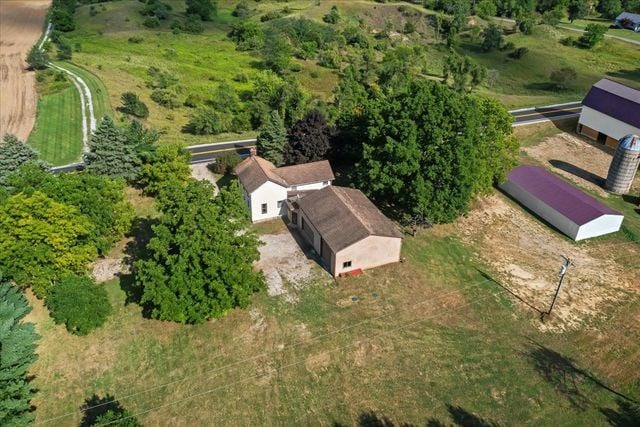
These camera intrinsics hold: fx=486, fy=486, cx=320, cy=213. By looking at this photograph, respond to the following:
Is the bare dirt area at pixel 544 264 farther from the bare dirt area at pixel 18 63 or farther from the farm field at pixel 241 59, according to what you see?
the bare dirt area at pixel 18 63

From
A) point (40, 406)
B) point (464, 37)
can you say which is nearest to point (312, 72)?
point (464, 37)

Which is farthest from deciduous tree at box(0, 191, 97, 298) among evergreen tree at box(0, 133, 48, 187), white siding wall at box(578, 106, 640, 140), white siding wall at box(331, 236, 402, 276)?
white siding wall at box(578, 106, 640, 140)

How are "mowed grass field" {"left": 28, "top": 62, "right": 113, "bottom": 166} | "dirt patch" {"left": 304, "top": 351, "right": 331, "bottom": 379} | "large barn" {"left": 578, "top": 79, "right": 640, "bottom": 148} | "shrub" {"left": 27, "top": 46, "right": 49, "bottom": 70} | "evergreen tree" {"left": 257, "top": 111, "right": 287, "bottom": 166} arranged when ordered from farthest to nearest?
"shrub" {"left": 27, "top": 46, "right": 49, "bottom": 70} < "large barn" {"left": 578, "top": 79, "right": 640, "bottom": 148} < "mowed grass field" {"left": 28, "top": 62, "right": 113, "bottom": 166} < "evergreen tree" {"left": 257, "top": 111, "right": 287, "bottom": 166} < "dirt patch" {"left": 304, "top": 351, "right": 331, "bottom": 379}

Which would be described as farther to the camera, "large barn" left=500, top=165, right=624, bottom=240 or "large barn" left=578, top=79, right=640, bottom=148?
"large barn" left=578, top=79, right=640, bottom=148

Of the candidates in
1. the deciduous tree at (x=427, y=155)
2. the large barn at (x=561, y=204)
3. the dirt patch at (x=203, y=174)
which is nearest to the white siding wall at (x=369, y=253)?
the deciduous tree at (x=427, y=155)

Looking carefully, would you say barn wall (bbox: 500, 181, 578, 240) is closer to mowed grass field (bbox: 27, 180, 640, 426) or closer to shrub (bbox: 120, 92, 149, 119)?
mowed grass field (bbox: 27, 180, 640, 426)

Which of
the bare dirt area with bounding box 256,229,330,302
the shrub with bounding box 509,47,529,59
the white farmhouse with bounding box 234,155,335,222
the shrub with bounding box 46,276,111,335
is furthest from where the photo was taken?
the shrub with bounding box 509,47,529,59

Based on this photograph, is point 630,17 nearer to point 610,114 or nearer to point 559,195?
point 610,114

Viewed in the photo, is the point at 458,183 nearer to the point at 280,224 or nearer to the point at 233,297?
the point at 280,224
